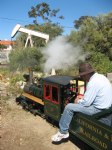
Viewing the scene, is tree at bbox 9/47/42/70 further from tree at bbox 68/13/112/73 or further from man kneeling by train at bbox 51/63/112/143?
man kneeling by train at bbox 51/63/112/143

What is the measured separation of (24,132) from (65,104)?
163 cm

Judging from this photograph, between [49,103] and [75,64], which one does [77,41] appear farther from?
[49,103]

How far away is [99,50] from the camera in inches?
890

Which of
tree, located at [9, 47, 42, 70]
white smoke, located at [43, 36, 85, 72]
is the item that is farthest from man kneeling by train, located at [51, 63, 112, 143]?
tree, located at [9, 47, 42, 70]

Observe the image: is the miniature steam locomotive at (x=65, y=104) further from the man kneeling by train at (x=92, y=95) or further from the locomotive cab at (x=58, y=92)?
the man kneeling by train at (x=92, y=95)

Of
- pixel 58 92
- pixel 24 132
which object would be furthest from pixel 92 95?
pixel 24 132

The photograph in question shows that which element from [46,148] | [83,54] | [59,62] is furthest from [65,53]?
[46,148]

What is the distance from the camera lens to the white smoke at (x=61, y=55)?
61.4 ft

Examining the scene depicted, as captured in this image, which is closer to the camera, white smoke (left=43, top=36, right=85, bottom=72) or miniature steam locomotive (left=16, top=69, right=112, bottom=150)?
miniature steam locomotive (left=16, top=69, right=112, bottom=150)

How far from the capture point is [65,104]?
7.42 metres

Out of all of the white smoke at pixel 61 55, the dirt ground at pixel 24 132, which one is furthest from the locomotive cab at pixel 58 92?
the white smoke at pixel 61 55

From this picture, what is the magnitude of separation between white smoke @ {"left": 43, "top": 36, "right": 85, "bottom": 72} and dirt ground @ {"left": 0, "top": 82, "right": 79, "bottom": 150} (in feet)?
29.1

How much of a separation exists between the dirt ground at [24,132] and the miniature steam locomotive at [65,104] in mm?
414

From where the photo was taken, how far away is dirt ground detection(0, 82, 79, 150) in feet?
22.4
